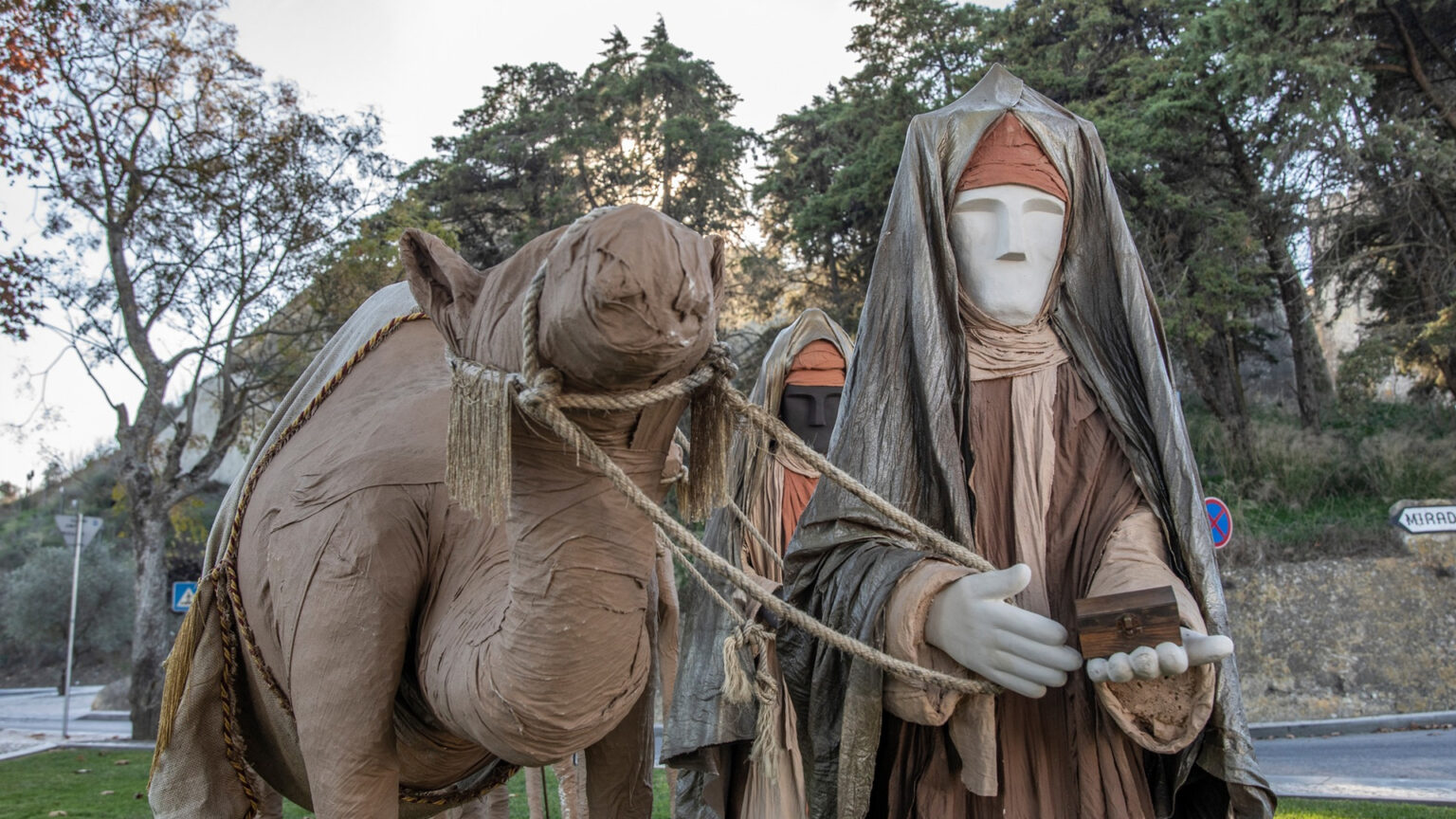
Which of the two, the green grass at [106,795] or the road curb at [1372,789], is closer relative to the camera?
the green grass at [106,795]

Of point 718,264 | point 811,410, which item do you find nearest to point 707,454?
point 718,264

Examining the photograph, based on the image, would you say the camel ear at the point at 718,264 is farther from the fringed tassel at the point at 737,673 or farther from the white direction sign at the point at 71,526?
the white direction sign at the point at 71,526

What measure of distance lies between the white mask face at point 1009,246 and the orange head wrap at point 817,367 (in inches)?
101

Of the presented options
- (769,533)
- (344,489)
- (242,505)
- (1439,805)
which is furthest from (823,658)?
(1439,805)

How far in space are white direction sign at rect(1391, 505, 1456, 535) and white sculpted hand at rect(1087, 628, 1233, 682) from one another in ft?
38.8

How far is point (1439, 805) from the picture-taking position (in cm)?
648

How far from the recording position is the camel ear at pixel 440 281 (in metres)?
2.16

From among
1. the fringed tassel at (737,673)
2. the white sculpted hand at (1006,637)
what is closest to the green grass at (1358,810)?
the fringed tassel at (737,673)

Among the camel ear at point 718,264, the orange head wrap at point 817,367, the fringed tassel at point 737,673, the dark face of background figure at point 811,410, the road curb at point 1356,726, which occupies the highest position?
the orange head wrap at point 817,367

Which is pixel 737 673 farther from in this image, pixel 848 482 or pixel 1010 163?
pixel 1010 163

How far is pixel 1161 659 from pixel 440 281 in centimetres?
156

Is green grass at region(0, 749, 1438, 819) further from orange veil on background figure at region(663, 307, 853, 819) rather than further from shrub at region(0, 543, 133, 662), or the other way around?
shrub at region(0, 543, 133, 662)

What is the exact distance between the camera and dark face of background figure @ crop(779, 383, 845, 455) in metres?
5.25

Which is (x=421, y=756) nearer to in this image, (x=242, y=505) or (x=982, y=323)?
(x=242, y=505)
